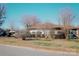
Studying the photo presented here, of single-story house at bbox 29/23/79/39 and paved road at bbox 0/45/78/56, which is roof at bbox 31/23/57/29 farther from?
paved road at bbox 0/45/78/56

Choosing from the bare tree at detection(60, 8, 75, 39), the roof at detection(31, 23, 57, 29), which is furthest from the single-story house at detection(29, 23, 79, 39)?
the bare tree at detection(60, 8, 75, 39)

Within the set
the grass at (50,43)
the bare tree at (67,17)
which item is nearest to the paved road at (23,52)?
the grass at (50,43)

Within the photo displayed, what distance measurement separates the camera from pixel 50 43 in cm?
1226

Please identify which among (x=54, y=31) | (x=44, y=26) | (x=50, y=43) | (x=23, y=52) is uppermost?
(x=44, y=26)

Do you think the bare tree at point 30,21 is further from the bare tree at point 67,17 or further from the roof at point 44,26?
the bare tree at point 67,17

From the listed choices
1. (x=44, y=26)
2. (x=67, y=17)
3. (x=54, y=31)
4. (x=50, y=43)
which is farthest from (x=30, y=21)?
(x=67, y=17)

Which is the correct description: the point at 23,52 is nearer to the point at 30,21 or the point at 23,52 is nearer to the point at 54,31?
the point at 30,21

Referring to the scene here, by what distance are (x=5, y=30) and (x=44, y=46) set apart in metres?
1.17

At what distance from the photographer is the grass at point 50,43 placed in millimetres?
12148

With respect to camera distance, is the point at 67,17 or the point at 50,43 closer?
the point at 67,17

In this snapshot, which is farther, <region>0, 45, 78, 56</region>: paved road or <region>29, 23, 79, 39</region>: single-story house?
<region>29, 23, 79, 39</region>: single-story house

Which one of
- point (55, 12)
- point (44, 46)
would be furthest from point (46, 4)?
point (44, 46)

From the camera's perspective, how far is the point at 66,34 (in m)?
12.3

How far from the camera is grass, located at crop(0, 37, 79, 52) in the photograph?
39.9ft
